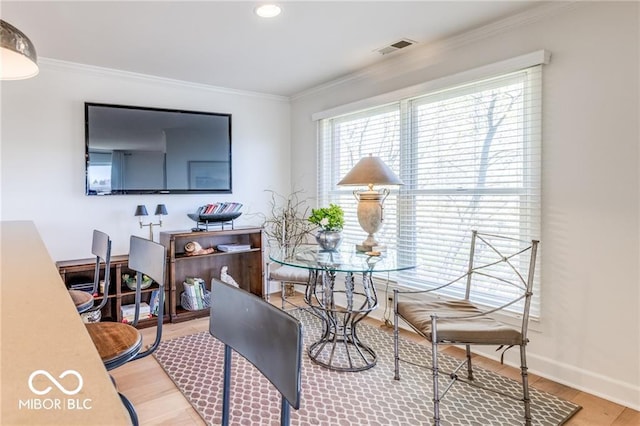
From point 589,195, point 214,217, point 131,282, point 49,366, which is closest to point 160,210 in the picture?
point 214,217

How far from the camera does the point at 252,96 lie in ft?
14.1

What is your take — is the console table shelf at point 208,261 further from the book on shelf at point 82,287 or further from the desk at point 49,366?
the desk at point 49,366

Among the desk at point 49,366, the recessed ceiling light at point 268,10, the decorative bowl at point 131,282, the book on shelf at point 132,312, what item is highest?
the recessed ceiling light at point 268,10

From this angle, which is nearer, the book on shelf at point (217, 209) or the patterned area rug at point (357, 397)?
the patterned area rug at point (357, 397)

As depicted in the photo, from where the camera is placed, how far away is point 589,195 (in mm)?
2250

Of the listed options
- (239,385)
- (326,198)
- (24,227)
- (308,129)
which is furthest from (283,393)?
(308,129)

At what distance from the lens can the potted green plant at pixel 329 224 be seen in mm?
2697

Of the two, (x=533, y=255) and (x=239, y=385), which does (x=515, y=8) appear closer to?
(x=533, y=255)

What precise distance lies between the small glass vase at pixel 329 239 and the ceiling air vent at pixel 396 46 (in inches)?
60.3

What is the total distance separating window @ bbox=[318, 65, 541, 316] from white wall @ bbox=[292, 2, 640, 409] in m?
0.13

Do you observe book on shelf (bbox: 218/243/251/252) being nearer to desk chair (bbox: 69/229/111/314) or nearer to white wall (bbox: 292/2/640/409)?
desk chair (bbox: 69/229/111/314)

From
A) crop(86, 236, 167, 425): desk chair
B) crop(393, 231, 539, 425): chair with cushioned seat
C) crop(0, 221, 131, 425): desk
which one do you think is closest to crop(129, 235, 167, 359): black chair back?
crop(86, 236, 167, 425): desk chair

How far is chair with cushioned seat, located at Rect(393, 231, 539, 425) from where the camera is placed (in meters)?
1.90

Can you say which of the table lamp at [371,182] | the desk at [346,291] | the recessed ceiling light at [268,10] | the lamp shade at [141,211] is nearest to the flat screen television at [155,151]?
the lamp shade at [141,211]
